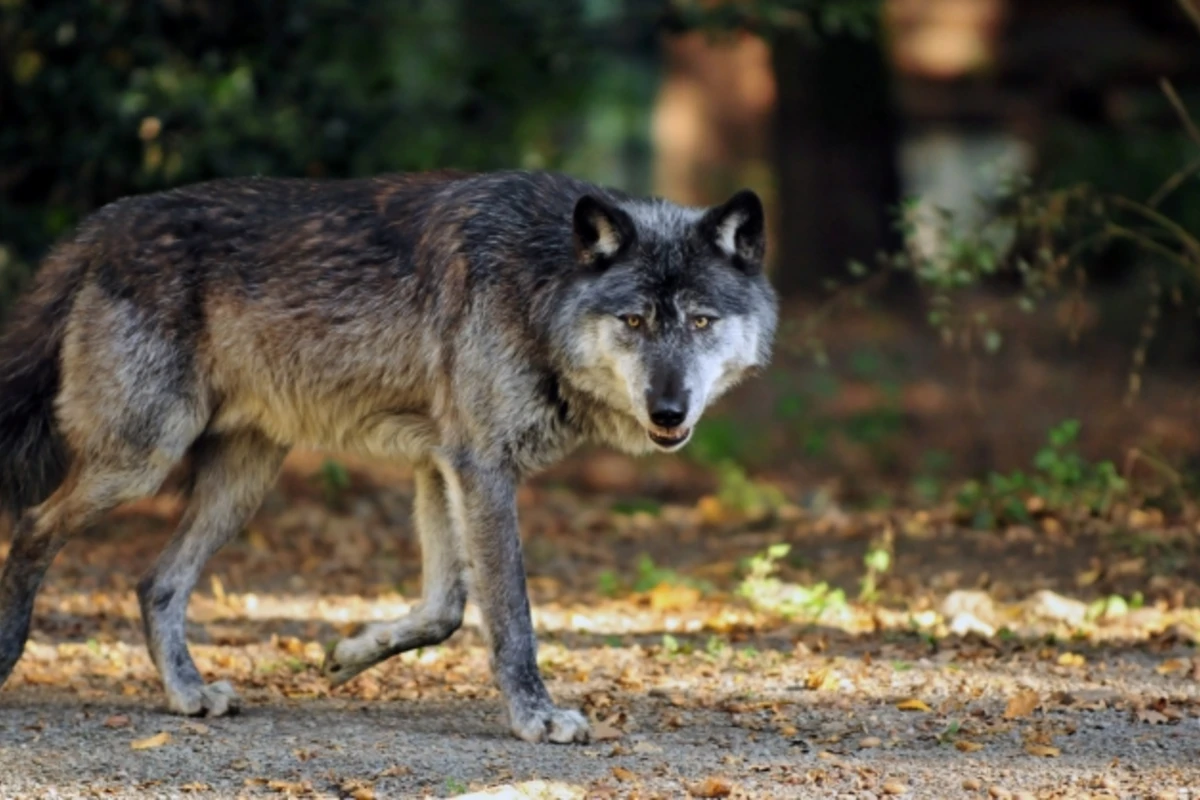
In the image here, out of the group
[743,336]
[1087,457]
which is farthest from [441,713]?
[1087,457]

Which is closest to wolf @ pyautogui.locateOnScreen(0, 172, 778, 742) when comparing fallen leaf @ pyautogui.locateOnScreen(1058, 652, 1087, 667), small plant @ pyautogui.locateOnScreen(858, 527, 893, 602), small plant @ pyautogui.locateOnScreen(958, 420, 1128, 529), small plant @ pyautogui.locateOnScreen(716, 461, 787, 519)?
fallen leaf @ pyautogui.locateOnScreen(1058, 652, 1087, 667)

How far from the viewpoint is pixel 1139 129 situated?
18.4m

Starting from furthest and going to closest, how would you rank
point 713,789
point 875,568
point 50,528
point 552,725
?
point 875,568 → point 50,528 → point 552,725 → point 713,789

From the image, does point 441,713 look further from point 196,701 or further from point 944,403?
point 944,403

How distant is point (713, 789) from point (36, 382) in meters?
3.11

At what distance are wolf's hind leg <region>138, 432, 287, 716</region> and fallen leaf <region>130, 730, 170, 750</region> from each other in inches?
24.1

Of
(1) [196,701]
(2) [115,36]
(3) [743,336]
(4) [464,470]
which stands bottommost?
(1) [196,701]

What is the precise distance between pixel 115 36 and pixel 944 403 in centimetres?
763

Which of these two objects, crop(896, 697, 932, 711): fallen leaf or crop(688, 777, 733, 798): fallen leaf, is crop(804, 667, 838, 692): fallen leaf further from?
crop(688, 777, 733, 798): fallen leaf

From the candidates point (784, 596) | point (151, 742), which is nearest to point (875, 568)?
point (784, 596)

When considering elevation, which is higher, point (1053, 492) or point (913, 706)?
point (1053, 492)

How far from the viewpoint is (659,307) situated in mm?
5836

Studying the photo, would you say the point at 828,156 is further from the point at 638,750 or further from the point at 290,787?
the point at 290,787

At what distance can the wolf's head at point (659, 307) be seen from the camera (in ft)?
18.9
